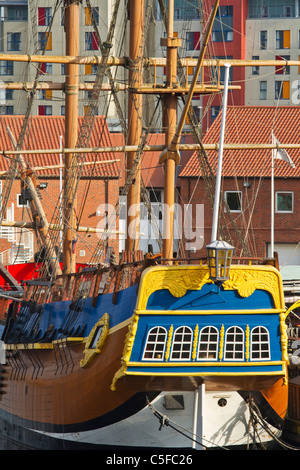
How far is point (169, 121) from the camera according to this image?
1242 inches

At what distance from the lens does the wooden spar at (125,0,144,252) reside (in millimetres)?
34250

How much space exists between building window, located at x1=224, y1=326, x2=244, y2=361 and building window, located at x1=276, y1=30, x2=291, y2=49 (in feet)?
194

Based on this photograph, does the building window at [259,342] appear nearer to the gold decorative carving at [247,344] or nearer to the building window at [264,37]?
the gold decorative carving at [247,344]

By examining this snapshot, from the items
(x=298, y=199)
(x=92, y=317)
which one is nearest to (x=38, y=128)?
(x=298, y=199)

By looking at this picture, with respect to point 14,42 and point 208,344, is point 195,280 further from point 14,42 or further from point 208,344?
point 14,42

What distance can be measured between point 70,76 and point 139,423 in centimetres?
1853

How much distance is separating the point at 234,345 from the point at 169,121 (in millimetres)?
9192

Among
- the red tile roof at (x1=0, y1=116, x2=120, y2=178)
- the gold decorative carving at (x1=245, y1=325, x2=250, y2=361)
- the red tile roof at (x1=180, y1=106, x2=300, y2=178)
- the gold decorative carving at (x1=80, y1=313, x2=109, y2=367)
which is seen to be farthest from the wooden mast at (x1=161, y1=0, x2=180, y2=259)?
the red tile roof at (x1=0, y1=116, x2=120, y2=178)

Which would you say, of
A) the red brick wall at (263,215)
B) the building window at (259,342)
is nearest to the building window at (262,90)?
the red brick wall at (263,215)

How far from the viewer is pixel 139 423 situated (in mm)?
25812

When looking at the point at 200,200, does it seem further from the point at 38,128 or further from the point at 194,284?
the point at 194,284

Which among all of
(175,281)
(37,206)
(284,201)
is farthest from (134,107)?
(284,201)

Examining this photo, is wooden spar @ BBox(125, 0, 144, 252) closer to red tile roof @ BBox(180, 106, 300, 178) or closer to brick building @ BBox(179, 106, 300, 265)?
red tile roof @ BBox(180, 106, 300, 178)

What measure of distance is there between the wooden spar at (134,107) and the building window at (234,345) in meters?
9.45
